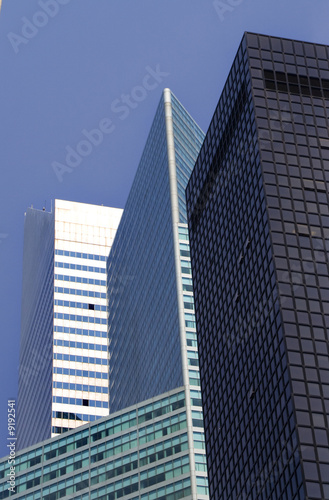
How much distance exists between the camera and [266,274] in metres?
113

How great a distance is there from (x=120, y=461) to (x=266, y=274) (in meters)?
68.9

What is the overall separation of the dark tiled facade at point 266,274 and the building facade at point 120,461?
113 ft

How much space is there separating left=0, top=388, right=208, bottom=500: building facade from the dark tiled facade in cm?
3448

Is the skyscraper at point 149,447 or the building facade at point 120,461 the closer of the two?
the skyscraper at point 149,447

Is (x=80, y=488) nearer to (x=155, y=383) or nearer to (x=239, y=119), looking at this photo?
(x=155, y=383)

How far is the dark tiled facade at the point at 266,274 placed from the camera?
10206cm

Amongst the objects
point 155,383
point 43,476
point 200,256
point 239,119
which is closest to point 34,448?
point 43,476

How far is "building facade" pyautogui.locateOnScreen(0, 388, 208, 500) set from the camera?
164125 mm

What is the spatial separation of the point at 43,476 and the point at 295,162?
83.4 metres

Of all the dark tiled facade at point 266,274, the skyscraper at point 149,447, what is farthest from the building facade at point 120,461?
the dark tiled facade at point 266,274

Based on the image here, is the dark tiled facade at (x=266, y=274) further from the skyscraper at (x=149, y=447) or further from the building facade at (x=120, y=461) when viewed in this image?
the building facade at (x=120, y=461)

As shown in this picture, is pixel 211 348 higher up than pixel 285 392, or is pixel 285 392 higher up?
pixel 211 348

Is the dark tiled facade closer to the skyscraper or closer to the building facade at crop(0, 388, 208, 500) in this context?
the skyscraper

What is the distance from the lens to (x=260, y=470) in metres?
107
